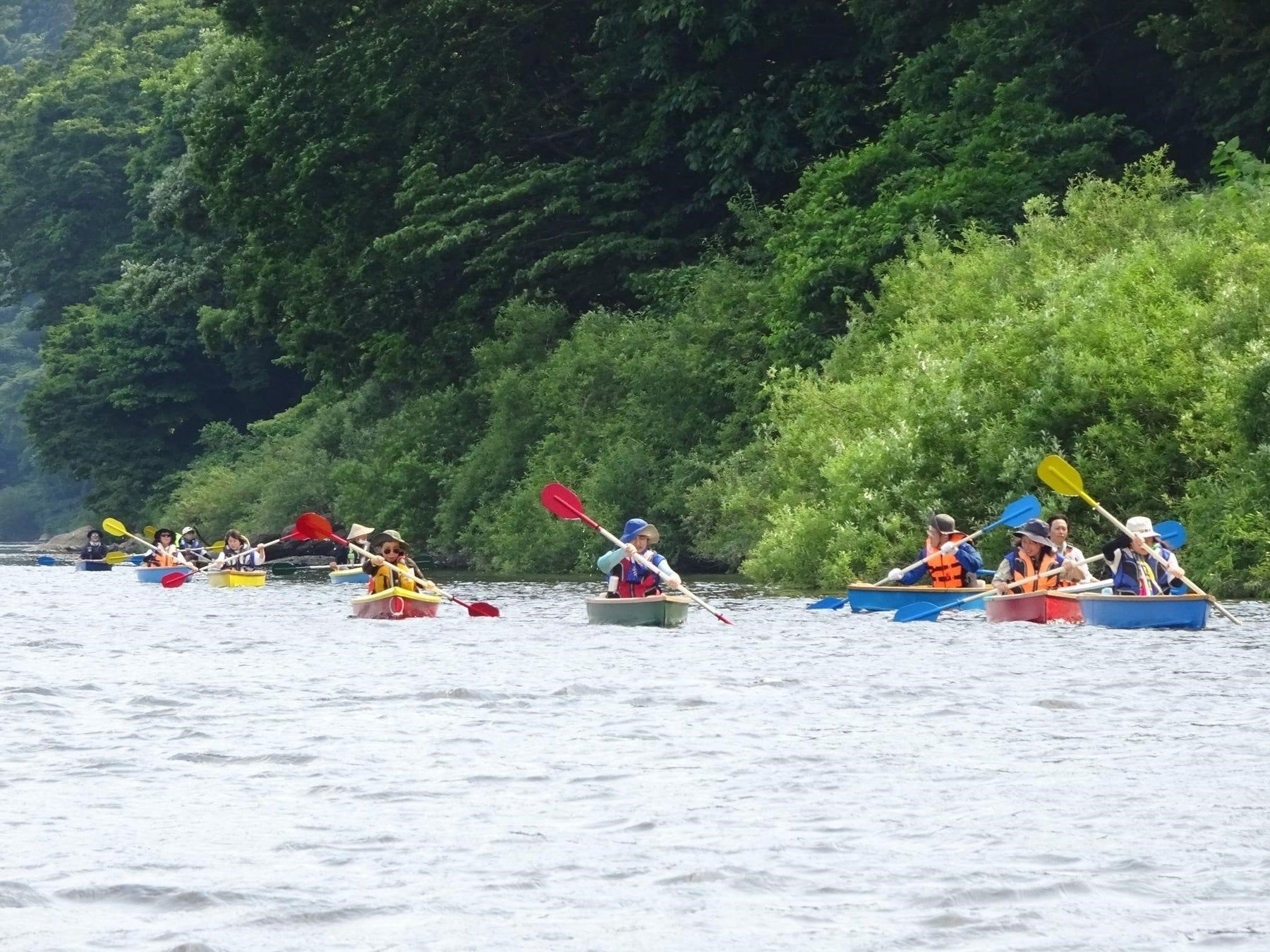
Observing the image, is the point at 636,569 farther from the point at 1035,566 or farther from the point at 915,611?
the point at 1035,566

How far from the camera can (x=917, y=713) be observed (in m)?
14.5

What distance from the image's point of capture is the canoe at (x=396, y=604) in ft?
84.1

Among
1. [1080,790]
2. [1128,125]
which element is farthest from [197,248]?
[1080,790]

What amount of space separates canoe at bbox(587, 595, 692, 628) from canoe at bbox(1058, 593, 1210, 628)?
435 cm

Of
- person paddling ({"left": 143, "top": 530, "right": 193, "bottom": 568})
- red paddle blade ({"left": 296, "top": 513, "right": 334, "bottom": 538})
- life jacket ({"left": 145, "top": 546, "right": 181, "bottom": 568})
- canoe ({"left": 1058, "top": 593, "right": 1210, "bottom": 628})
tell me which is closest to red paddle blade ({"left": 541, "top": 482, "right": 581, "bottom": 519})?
red paddle blade ({"left": 296, "top": 513, "right": 334, "bottom": 538})

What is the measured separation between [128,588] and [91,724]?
25485 millimetres

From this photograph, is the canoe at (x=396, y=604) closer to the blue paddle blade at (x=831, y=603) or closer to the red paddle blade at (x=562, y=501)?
the red paddle blade at (x=562, y=501)

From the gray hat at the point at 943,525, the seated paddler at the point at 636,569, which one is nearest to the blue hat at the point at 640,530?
the seated paddler at the point at 636,569

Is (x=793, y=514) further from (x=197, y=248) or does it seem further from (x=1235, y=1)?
(x=197, y=248)

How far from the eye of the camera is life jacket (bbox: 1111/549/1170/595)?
858 inches

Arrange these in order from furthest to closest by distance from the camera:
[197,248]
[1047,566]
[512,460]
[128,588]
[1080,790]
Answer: [197,248], [512,460], [128,588], [1047,566], [1080,790]

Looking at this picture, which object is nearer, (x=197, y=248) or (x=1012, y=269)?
(x=1012, y=269)

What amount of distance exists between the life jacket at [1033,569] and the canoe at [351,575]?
681 inches

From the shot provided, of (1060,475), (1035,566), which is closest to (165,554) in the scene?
(1035,566)
